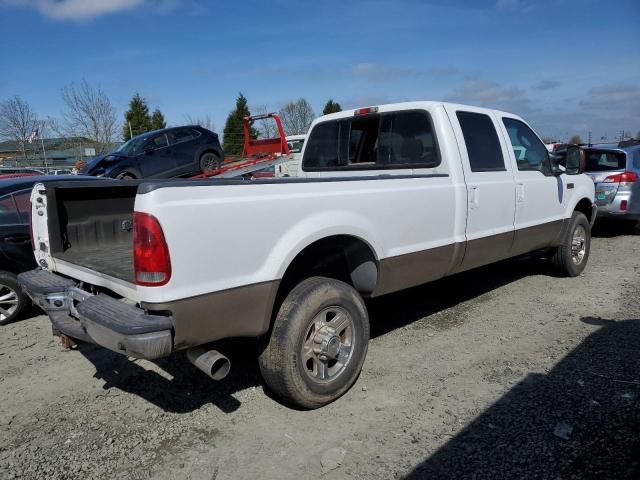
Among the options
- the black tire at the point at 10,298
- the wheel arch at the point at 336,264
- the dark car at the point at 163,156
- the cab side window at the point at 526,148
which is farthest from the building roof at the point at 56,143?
the wheel arch at the point at 336,264

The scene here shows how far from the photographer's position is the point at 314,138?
5.64m

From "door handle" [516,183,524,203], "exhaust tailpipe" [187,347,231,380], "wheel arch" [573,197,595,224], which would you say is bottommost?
"exhaust tailpipe" [187,347,231,380]

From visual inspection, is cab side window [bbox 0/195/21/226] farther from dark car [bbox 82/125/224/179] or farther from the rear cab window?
dark car [bbox 82/125/224/179]

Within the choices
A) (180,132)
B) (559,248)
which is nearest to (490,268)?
(559,248)

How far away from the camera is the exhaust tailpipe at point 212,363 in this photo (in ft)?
8.91

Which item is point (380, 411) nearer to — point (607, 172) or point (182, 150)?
point (607, 172)

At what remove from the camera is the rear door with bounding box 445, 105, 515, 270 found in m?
4.46

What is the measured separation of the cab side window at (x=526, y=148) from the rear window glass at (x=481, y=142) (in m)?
0.39

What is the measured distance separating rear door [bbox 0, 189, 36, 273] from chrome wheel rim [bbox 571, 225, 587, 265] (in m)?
6.55

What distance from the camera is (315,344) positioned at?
3.29m

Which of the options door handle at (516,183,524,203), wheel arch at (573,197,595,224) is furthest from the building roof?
door handle at (516,183,524,203)

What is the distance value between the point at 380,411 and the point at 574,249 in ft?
14.3

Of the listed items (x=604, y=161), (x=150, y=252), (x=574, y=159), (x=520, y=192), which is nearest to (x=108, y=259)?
(x=150, y=252)

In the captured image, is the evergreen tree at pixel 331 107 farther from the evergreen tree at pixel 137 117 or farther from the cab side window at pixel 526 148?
the cab side window at pixel 526 148
